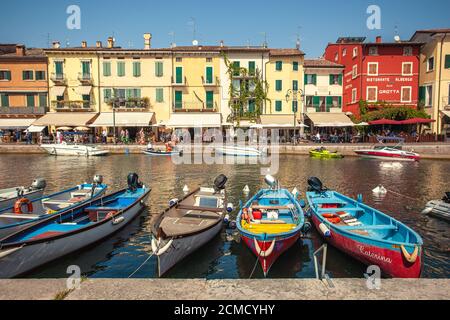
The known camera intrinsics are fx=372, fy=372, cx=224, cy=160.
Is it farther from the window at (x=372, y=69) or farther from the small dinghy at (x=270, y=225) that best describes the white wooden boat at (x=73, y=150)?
the window at (x=372, y=69)

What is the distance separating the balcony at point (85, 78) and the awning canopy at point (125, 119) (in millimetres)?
4640

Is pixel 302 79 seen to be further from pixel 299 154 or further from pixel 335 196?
pixel 335 196

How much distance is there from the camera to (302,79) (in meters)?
51.2

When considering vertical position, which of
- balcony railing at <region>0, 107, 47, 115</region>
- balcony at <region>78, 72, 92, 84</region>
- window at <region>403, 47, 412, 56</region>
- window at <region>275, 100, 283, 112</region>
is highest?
window at <region>403, 47, 412, 56</region>

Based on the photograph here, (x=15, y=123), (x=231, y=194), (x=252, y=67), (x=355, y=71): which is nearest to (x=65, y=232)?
(x=231, y=194)

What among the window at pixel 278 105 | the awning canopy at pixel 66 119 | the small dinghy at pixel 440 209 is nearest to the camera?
the small dinghy at pixel 440 209

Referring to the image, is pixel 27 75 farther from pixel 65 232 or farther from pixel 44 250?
pixel 44 250

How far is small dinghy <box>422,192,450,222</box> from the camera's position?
15272 millimetres

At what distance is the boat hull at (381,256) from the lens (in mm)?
8883

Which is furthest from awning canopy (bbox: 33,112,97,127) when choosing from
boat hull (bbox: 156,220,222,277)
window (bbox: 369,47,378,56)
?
boat hull (bbox: 156,220,222,277)

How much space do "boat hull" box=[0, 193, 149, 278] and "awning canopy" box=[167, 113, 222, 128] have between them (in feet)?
114

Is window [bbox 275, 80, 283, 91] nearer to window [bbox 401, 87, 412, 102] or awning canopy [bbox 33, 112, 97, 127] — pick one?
window [bbox 401, 87, 412, 102]

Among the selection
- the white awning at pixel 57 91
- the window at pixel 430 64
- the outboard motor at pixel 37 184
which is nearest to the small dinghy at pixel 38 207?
the outboard motor at pixel 37 184
